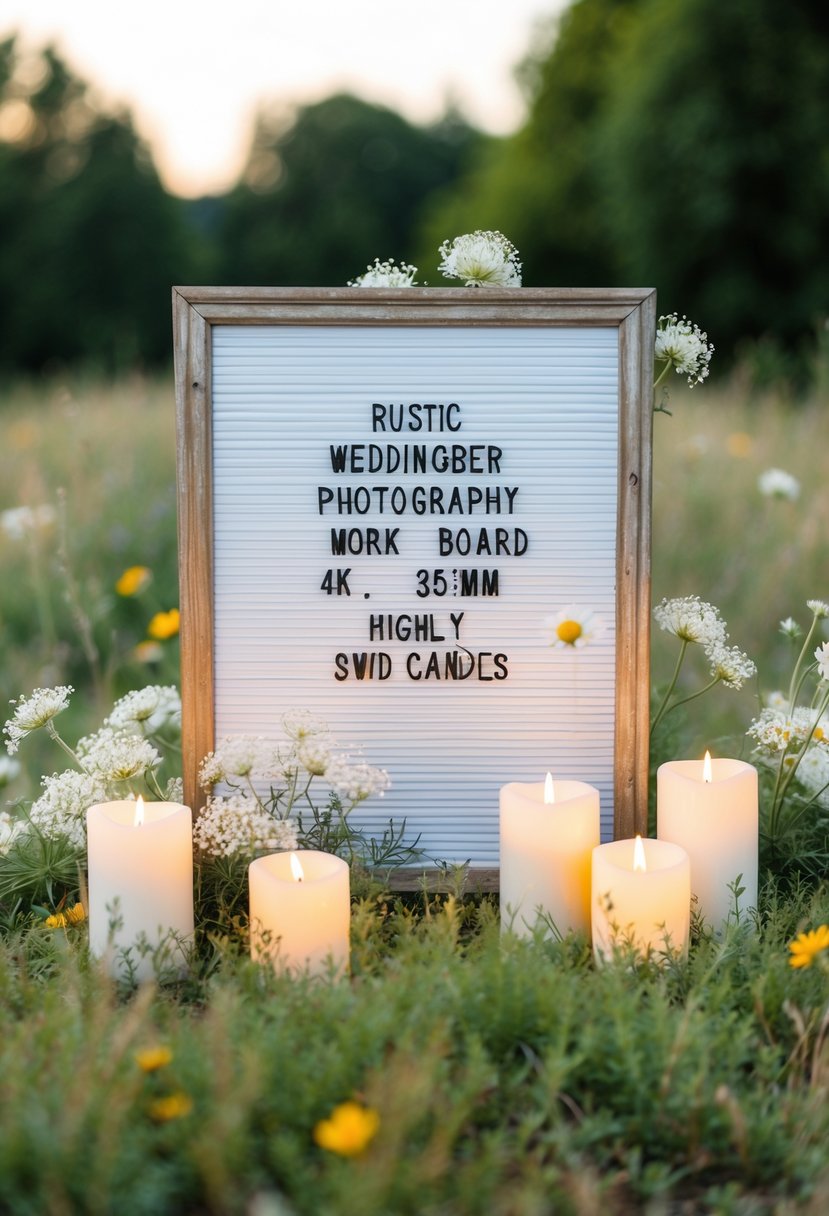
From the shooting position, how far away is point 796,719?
2139 mm

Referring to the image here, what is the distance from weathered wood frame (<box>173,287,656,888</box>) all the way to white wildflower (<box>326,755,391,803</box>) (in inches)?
9.8

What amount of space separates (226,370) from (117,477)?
318 cm

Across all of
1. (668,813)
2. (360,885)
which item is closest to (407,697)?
(360,885)

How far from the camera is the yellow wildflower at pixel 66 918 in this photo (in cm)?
183

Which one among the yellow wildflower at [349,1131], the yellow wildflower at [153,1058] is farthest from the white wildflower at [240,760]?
the yellow wildflower at [349,1131]

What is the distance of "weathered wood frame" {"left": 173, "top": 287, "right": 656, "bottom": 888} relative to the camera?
196 cm

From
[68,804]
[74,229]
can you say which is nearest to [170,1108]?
[68,804]

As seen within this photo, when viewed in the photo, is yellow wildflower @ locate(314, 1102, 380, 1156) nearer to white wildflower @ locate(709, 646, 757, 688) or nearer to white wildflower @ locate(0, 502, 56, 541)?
white wildflower @ locate(709, 646, 757, 688)

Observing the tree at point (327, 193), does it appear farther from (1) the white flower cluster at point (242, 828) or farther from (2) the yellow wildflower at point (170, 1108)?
(2) the yellow wildflower at point (170, 1108)

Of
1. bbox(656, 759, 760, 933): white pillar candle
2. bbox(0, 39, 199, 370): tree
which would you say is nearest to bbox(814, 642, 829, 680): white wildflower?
bbox(656, 759, 760, 933): white pillar candle

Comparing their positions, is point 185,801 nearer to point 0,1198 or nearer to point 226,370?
point 226,370

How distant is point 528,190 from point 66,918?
72.2 feet

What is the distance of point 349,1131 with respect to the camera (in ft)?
3.43

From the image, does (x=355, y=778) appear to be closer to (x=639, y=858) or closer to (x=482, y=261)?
(x=639, y=858)
